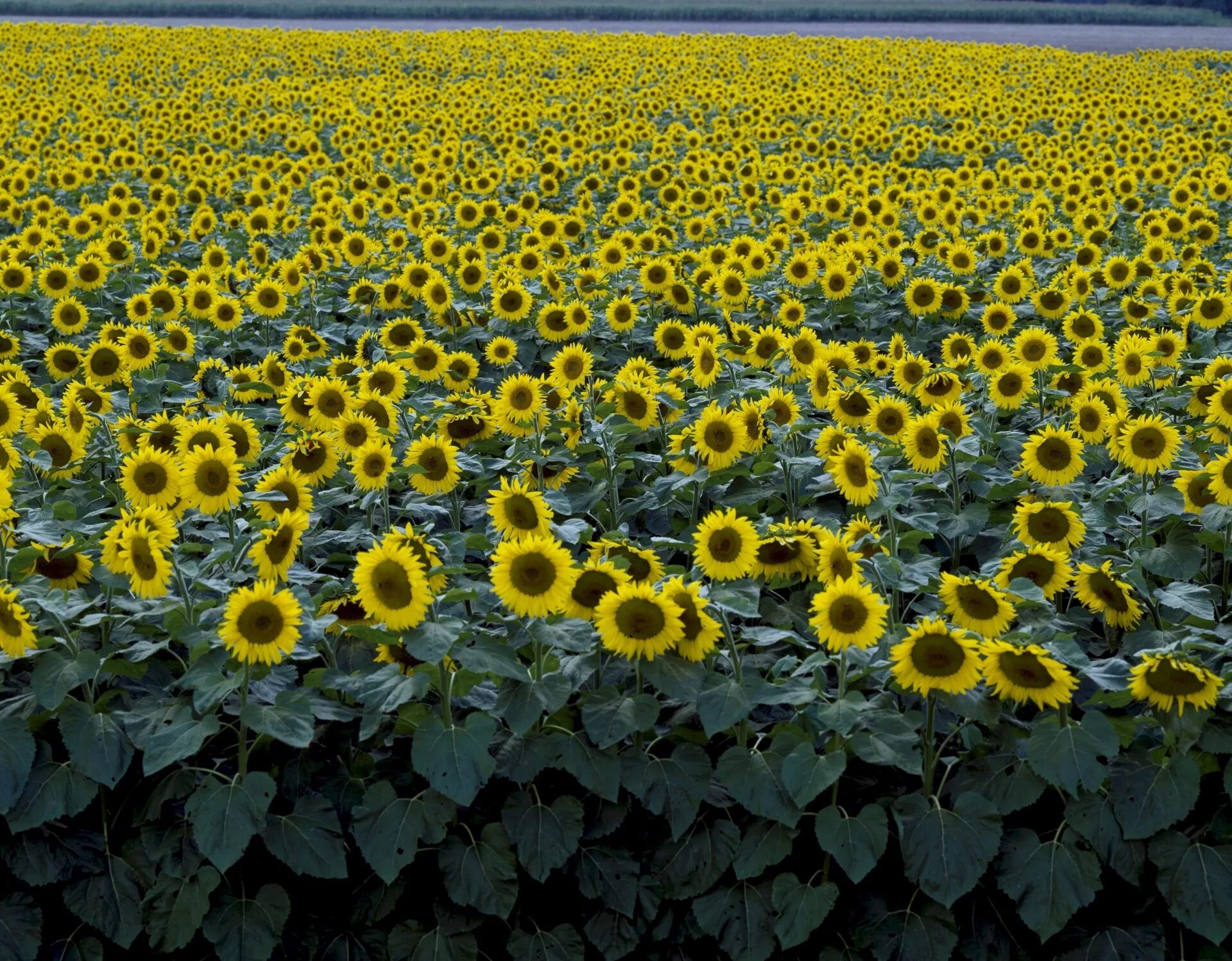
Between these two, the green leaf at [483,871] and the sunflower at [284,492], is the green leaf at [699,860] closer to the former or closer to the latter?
the green leaf at [483,871]

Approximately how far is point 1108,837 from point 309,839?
7.14 feet

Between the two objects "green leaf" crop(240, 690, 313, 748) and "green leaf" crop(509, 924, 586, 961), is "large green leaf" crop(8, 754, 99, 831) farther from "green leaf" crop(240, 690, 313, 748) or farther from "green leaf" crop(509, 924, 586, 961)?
"green leaf" crop(509, 924, 586, 961)

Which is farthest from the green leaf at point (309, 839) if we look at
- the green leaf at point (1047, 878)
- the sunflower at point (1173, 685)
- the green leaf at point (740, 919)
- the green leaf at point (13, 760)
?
the sunflower at point (1173, 685)

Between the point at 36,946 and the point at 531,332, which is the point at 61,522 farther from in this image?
the point at 531,332

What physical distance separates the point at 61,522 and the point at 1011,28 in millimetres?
48919

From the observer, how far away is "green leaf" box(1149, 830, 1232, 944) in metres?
3.16

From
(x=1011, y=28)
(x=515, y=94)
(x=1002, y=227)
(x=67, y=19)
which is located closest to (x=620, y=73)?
(x=515, y=94)

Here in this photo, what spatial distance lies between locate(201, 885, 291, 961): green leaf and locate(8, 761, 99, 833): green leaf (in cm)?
Result: 48

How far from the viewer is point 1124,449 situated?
441 centimetres

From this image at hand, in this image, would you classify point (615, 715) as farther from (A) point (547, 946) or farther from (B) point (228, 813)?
(B) point (228, 813)

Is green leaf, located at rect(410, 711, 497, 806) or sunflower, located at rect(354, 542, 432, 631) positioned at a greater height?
sunflower, located at rect(354, 542, 432, 631)

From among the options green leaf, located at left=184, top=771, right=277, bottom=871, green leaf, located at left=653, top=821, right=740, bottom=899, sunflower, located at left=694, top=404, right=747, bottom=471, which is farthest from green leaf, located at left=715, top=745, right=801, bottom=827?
sunflower, located at left=694, top=404, right=747, bottom=471

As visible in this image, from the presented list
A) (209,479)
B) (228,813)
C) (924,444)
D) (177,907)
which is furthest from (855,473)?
(177,907)

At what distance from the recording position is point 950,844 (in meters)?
3.25
